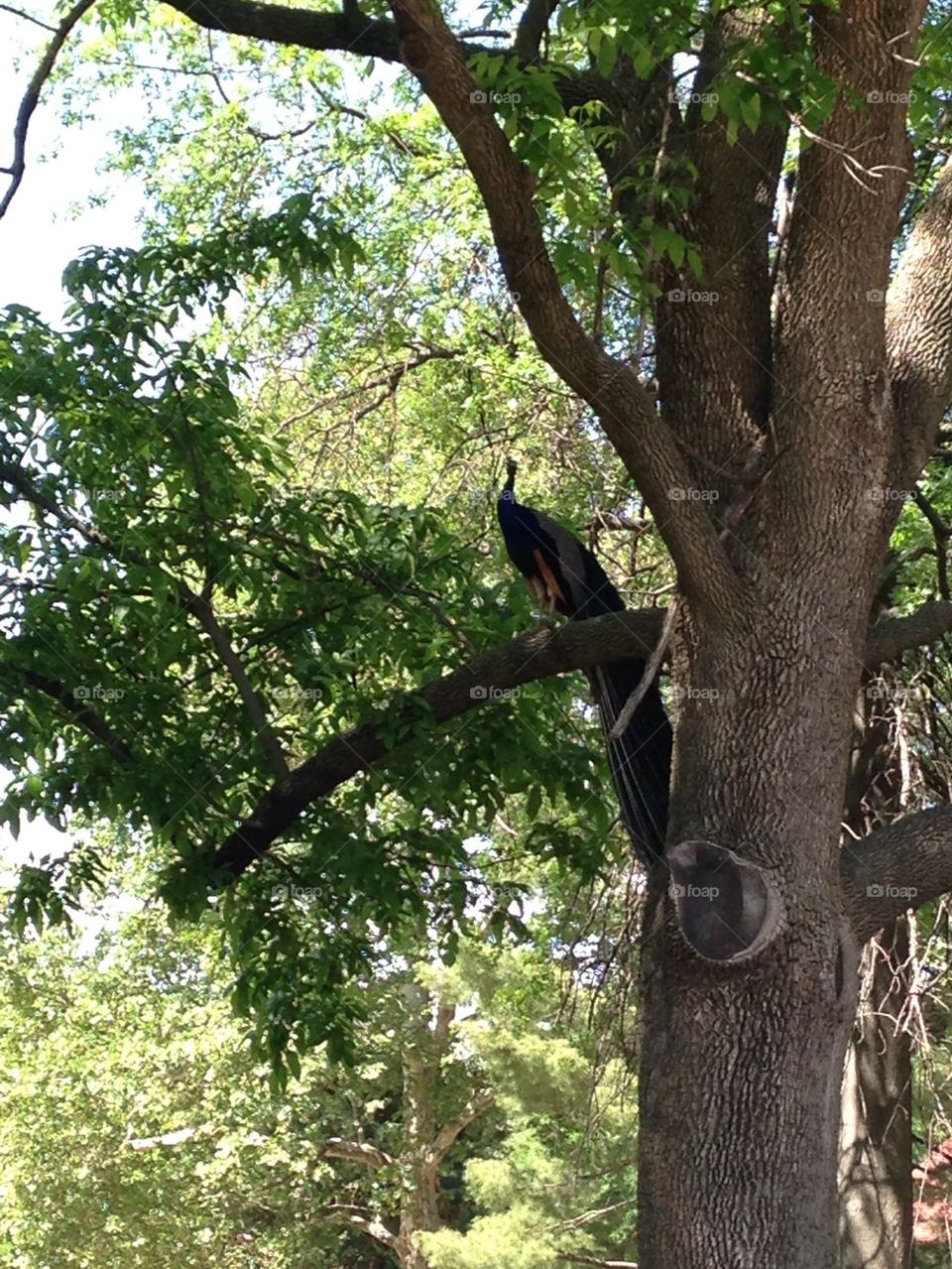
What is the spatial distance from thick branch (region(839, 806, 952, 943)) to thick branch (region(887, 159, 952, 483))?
942 millimetres

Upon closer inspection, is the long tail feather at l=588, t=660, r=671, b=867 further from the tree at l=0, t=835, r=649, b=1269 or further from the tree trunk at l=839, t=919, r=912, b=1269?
the tree at l=0, t=835, r=649, b=1269

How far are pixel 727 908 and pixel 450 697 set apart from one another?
46.1 inches

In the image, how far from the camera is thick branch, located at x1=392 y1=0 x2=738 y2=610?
3.27 meters

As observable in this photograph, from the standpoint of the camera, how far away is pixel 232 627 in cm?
511

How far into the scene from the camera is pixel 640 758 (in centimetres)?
415

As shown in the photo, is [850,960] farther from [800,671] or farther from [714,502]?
[714,502]

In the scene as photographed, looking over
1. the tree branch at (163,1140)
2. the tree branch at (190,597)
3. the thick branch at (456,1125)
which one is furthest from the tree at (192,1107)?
the tree branch at (190,597)

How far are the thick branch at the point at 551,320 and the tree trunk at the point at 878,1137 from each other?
3.27 metres

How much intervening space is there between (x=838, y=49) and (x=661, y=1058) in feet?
8.30

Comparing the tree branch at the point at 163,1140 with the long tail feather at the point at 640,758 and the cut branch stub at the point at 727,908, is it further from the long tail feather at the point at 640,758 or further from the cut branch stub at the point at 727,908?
the cut branch stub at the point at 727,908

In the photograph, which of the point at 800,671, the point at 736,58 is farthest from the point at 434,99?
the point at 800,671

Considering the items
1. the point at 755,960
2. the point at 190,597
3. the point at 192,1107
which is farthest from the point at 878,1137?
the point at 192,1107

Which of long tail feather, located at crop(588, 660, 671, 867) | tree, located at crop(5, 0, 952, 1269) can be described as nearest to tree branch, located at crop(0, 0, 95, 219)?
tree, located at crop(5, 0, 952, 1269)

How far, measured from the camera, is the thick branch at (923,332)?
158 inches
